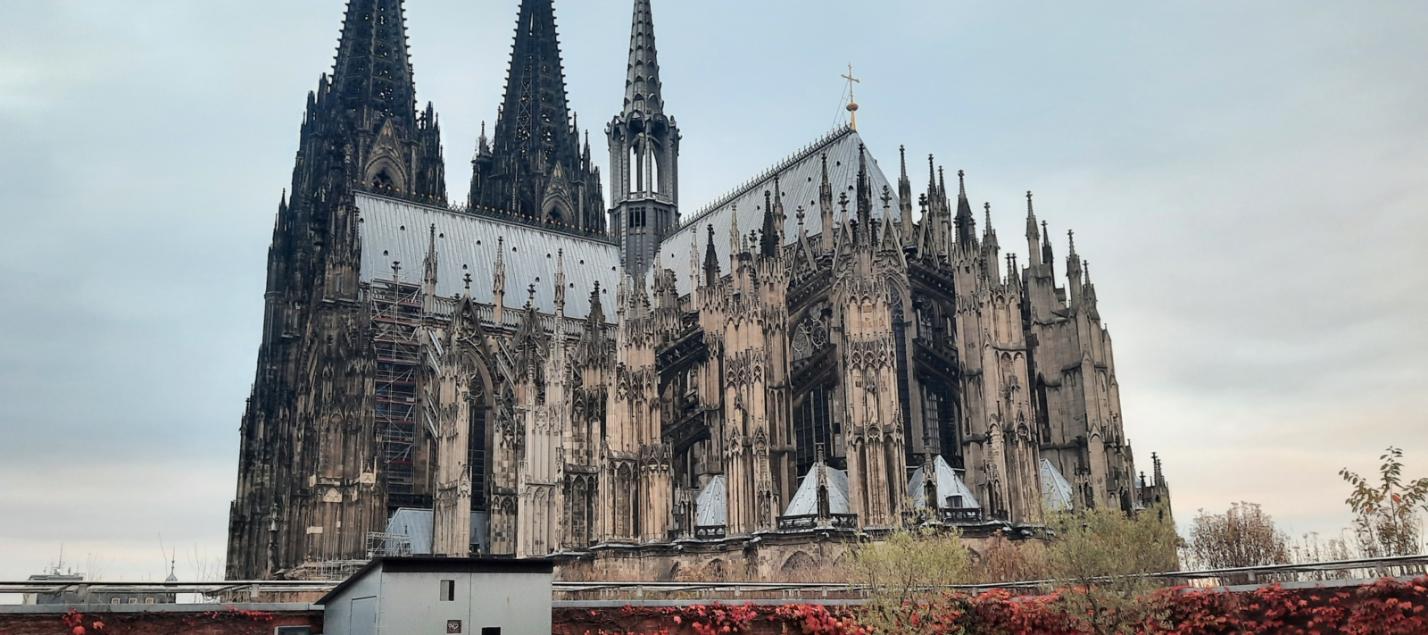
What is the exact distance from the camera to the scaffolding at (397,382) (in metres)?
50.9

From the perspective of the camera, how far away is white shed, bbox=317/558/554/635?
18156 mm

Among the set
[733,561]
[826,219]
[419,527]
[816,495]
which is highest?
[826,219]

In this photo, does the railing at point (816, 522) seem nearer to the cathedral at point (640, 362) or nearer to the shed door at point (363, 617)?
the cathedral at point (640, 362)

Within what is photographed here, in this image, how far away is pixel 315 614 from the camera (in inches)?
789

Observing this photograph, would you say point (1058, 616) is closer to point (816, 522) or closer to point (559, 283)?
point (816, 522)

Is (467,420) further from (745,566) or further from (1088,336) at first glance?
(1088,336)

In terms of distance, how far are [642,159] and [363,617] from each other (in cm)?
5017

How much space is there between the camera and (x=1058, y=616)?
21.9 m

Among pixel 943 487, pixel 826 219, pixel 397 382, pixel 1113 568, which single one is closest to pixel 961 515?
pixel 943 487

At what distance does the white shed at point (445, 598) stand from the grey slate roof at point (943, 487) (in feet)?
52.8

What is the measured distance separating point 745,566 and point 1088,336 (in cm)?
1287

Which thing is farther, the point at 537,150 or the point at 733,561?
the point at 537,150

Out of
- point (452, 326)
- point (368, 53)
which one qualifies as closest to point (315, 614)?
point (452, 326)

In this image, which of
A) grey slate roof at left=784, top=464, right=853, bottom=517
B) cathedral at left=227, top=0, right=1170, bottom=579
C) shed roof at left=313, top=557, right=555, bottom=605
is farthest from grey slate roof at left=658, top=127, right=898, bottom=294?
shed roof at left=313, top=557, right=555, bottom=605
